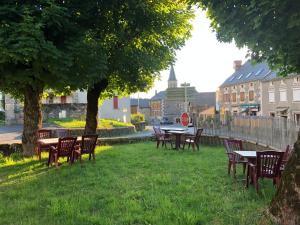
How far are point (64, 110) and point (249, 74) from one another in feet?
102

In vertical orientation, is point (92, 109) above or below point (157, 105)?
below

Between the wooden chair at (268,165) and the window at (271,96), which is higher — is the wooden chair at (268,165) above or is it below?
below

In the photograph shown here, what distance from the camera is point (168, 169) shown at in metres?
11.7

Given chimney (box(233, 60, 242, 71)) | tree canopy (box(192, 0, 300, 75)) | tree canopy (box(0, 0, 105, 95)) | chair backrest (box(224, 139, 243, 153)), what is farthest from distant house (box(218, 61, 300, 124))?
tree canopy (box(192, 0, 300, 75))

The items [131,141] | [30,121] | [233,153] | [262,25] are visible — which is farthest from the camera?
[131,141]

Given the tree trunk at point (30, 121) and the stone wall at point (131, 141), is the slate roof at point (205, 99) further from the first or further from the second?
the tree trunk at point (30, 121)

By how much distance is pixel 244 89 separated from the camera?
59656mm

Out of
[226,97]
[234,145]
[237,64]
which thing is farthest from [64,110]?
[237,64]

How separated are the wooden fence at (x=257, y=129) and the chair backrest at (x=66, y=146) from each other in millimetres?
6554

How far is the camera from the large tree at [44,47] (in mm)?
10688

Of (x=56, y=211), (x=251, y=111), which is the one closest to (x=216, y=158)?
(x=56, y=211)

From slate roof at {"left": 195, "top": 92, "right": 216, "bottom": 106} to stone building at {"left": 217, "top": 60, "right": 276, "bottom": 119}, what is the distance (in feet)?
108

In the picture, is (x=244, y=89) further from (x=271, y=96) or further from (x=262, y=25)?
(x=262, y=25)

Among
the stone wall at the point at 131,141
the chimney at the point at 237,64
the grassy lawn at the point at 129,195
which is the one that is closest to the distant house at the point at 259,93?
the chimney at the point at 237,64
